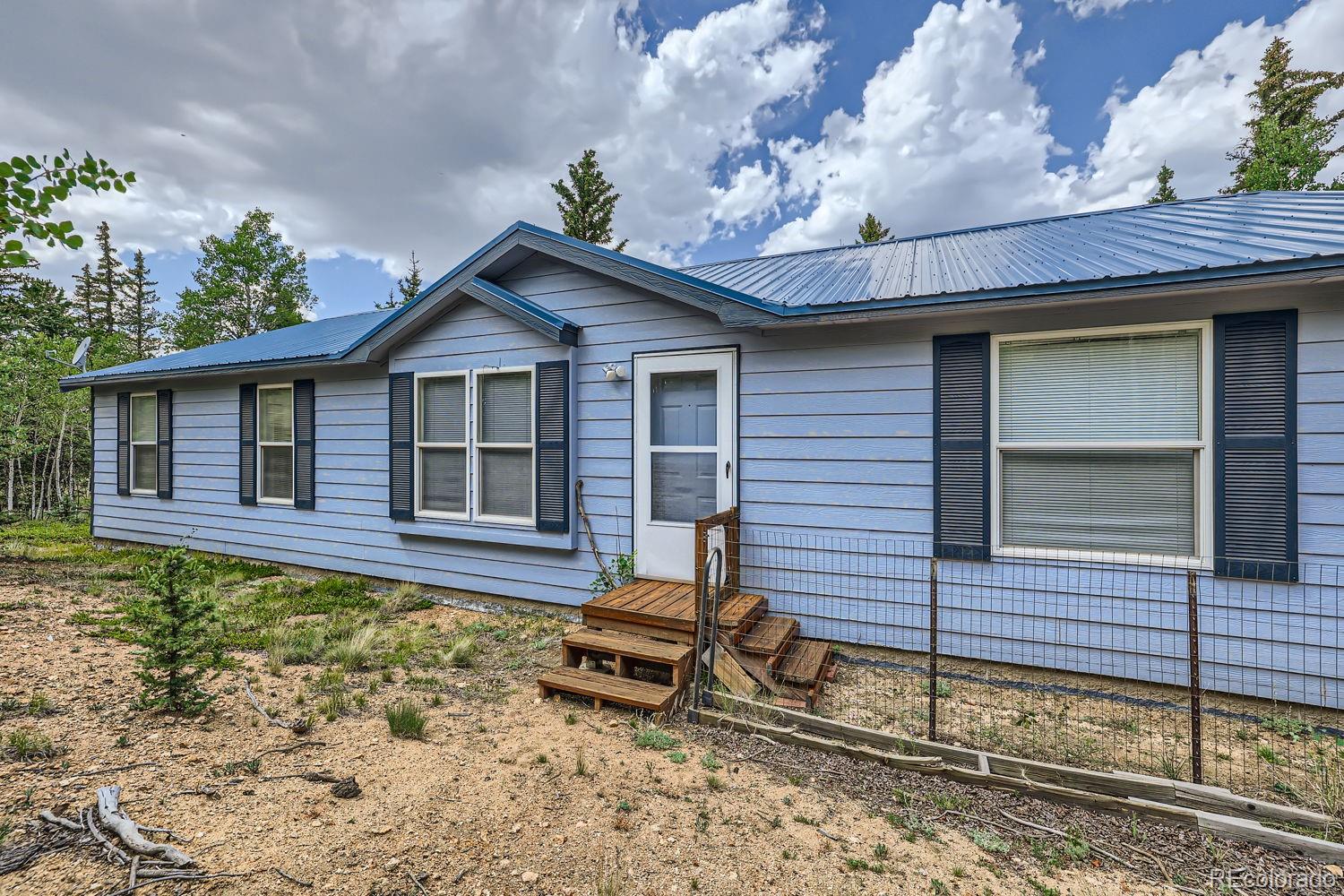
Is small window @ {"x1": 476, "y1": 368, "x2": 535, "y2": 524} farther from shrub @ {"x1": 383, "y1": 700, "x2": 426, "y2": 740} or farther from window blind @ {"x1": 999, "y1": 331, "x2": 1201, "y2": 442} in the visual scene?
window blind @ {"x1": 999, "y1": 331, "x2": 1201, "y2": 442}

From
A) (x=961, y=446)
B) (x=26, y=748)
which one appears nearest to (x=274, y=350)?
(x=26, y=748)

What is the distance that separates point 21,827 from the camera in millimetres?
2082

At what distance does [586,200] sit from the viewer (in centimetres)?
1936

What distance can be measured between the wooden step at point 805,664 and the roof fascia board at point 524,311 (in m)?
3.25

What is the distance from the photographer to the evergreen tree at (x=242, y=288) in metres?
21.3

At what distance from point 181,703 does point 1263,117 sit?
27.4m

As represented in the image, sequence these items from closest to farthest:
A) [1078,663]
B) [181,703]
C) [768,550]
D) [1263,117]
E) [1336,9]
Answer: [181,703], [1078,663], [768,550], [1336,9], [1263,117]

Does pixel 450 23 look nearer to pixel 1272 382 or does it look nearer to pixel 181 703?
pixel 181 703

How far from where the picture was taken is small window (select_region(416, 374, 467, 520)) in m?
5.61

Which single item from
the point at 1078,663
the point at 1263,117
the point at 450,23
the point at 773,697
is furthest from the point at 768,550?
the point at 1263,117

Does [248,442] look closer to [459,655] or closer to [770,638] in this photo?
[459,655]

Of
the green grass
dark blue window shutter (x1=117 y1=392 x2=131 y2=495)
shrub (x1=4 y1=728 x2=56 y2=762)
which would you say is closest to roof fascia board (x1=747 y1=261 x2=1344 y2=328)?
the green grass

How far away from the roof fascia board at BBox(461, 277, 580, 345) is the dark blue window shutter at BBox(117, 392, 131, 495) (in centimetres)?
701

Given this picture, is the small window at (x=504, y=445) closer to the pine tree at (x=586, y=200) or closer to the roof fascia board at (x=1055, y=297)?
the roof fascia board at (x=1055, y=297)
